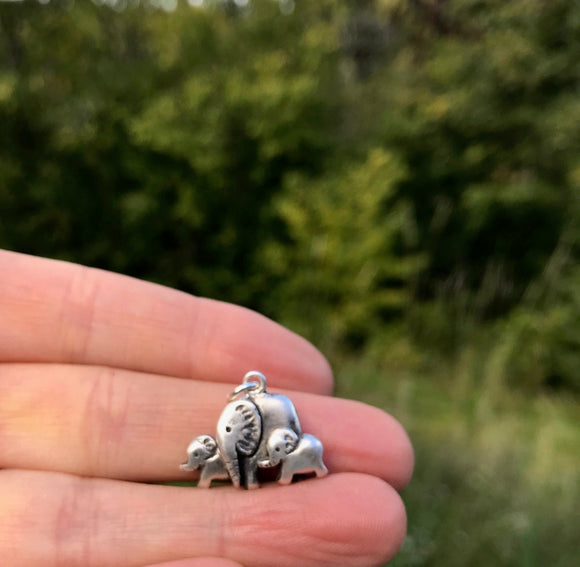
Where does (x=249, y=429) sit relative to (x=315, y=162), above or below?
below

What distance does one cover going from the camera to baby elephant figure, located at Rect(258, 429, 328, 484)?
5.20ft

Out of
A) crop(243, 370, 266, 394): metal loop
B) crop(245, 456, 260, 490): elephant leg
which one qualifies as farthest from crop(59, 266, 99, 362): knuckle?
crop(245, 456, 260, 490): elephant leg

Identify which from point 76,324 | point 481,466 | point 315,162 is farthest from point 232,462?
point 315,162

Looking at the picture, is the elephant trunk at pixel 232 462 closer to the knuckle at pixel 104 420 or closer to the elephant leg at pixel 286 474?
the elephant leg at pixel 286 474

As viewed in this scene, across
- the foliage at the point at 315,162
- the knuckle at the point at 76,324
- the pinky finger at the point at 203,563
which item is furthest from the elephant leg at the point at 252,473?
the foliage at the point at 315,162

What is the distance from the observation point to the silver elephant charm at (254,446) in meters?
1.60

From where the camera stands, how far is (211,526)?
1.51m

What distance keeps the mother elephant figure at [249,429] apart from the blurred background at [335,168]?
2.42 metres

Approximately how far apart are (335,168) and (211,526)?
4306 mm

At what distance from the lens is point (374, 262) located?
15.8 feet

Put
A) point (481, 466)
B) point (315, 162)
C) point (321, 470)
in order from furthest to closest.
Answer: point (315, 162)
point (481, 466)
point (321, 470)

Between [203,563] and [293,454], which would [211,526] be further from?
[293,454]

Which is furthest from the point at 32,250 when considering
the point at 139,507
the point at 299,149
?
the point at 139,507

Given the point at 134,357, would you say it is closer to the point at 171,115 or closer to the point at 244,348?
the point at 244,348
